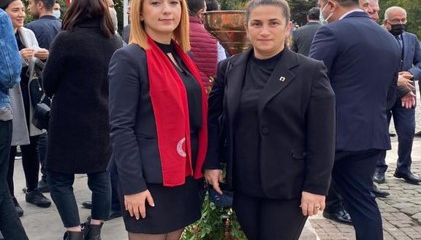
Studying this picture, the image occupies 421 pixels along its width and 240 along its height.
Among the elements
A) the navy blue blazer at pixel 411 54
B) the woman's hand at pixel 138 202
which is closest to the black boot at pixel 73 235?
the woman's hand at pixel 138 202

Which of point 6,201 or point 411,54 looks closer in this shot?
point 6,201

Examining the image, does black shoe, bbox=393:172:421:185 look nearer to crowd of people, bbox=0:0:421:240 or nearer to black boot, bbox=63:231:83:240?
crowd of people, bbox=0:0:421:240

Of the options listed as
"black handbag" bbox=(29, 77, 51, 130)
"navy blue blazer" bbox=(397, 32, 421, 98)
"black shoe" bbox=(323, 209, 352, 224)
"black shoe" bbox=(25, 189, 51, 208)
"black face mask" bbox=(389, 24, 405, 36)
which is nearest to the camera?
"black handbag" bbox=(29, 77, 51, 130)

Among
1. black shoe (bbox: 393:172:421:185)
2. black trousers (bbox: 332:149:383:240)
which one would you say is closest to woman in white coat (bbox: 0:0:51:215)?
black trousers (bbox: 332:149:383:240)

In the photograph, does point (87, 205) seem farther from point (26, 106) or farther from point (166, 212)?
point (166, 212)

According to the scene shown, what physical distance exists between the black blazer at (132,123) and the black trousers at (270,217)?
54cm

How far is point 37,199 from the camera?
5.47m

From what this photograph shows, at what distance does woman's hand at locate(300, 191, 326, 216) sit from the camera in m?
2.69

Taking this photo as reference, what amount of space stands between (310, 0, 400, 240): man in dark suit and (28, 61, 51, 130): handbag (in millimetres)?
2105

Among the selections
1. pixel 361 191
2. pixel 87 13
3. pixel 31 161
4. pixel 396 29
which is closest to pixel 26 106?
pixel 31 161

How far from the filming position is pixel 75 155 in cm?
400

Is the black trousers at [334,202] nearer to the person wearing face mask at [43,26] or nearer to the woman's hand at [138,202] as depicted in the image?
the person wearing face mask at [43,26]

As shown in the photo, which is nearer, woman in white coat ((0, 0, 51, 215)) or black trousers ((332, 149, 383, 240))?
black trousers ((332, 149, 383, 240))

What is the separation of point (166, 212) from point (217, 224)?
96cm
